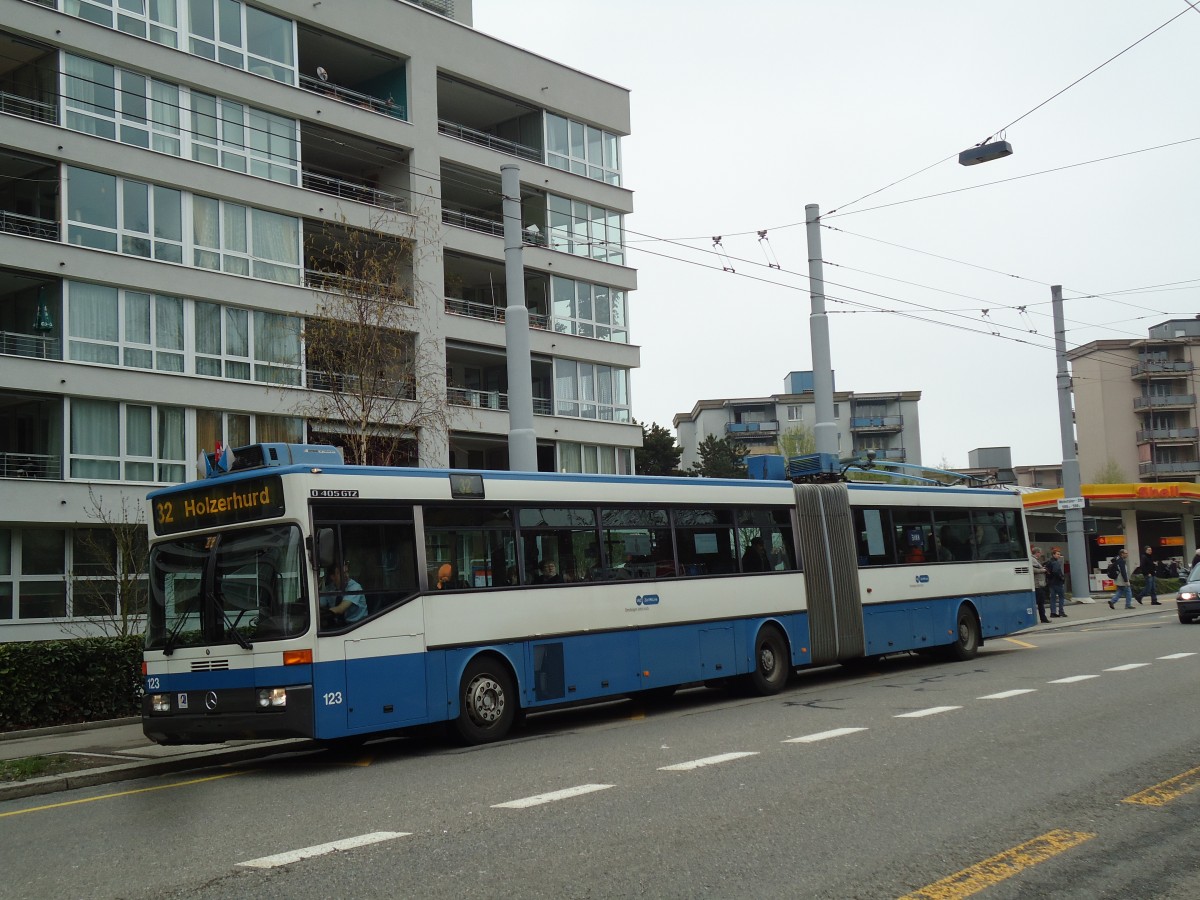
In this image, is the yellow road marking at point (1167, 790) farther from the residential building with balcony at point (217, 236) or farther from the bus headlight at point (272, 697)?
the residential building with balcony at point (217, 236)

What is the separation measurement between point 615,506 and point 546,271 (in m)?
26.3

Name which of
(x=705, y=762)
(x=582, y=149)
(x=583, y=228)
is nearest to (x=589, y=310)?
(x=583, y=228)

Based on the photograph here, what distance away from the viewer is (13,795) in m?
11.0

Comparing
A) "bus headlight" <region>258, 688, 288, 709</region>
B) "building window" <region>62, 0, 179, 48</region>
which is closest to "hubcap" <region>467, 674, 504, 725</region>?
"bus headlight" <region>258, 688, 288, 709</region>

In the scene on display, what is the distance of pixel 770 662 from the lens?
17391 mm

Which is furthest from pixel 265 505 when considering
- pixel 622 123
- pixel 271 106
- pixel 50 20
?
pixel 622 123

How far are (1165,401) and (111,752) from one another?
98297 mm

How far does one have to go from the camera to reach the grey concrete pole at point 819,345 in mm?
21781

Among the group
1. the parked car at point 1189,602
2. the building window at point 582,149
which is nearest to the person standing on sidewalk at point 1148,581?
the parked car at point 1189,602

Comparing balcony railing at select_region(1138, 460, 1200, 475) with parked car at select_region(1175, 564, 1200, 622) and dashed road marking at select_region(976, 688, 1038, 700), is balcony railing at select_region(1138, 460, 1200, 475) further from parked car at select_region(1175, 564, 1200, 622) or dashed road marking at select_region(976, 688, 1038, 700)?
dashed road marking at select_region(976, 688, 1038, 700)

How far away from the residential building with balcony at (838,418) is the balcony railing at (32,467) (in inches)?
3360

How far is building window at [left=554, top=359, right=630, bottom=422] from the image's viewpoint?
40.7 m

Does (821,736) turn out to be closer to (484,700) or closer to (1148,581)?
(484,700)

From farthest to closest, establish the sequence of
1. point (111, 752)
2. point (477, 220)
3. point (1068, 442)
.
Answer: point (477, 220) < point (1068, 442) < point (111, 752)
